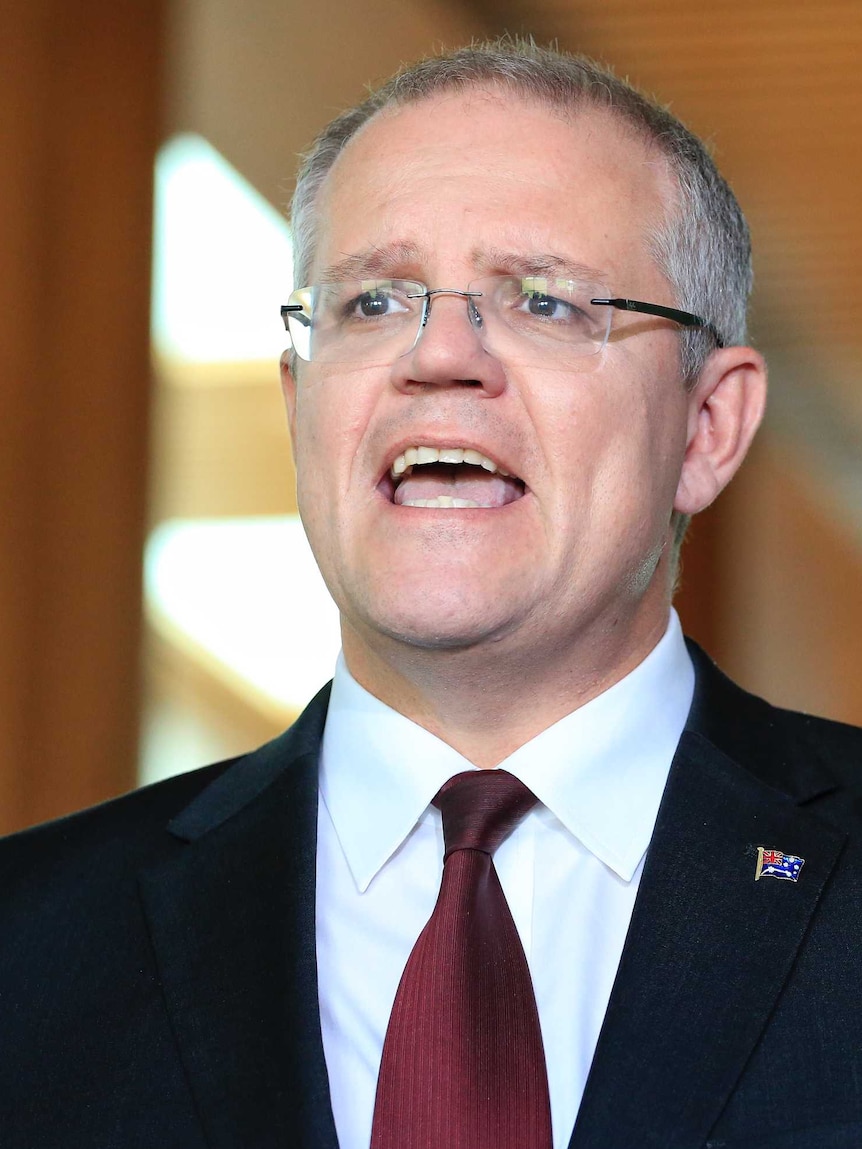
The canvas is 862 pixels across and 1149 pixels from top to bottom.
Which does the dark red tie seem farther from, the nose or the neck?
the nose

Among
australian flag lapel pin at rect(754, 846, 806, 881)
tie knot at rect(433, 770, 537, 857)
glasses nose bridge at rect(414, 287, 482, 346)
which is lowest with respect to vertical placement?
australian flag lapel pin at rect(754, 846, 806, 881)

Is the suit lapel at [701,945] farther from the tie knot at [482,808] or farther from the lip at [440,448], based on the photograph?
the lip at [440,448]

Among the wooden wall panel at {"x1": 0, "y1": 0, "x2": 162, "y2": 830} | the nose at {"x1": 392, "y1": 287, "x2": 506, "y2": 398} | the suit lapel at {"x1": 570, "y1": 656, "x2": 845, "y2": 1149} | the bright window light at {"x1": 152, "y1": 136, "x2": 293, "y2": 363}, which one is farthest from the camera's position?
the bright window light at {"x1": 152, "y1": 136, "x2": 293, "y2": 363}

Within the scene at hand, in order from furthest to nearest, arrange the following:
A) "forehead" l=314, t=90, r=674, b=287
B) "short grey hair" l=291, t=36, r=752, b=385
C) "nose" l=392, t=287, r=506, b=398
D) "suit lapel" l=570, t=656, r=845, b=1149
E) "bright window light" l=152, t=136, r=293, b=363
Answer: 1. "bright window light" l=152, t=136, r=293, b=363
2. "short grey hair" l=291, t=36, r=752, b=385
3. "forehead" l=314, t=90, r=674, b=287
4. "nose" l=392, t=287, r=506, b=398
5. "suit lapel" l=570, t=656, r=845, b=1149

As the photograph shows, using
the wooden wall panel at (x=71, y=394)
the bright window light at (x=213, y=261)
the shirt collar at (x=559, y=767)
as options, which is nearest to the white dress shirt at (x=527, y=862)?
the shirt collar at (x=559, y=767)

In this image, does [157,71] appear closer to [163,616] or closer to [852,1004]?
[163,616]

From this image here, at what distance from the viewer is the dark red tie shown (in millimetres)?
1433

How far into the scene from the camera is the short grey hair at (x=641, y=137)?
192 centimetres

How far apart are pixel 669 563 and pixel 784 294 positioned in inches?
82.6

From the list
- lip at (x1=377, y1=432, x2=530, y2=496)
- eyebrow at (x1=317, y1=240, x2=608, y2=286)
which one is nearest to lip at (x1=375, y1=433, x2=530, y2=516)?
lip at (x1=377, y1=432, x2=530, y2=496)

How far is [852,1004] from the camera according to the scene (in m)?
1.49

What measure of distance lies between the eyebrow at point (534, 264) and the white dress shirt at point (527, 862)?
51cm

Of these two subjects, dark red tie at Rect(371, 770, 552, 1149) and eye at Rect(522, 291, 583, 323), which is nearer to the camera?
dark red tie at Rect(371, 770, 552, 1149)

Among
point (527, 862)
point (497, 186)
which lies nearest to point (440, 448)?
point (497, 186)
